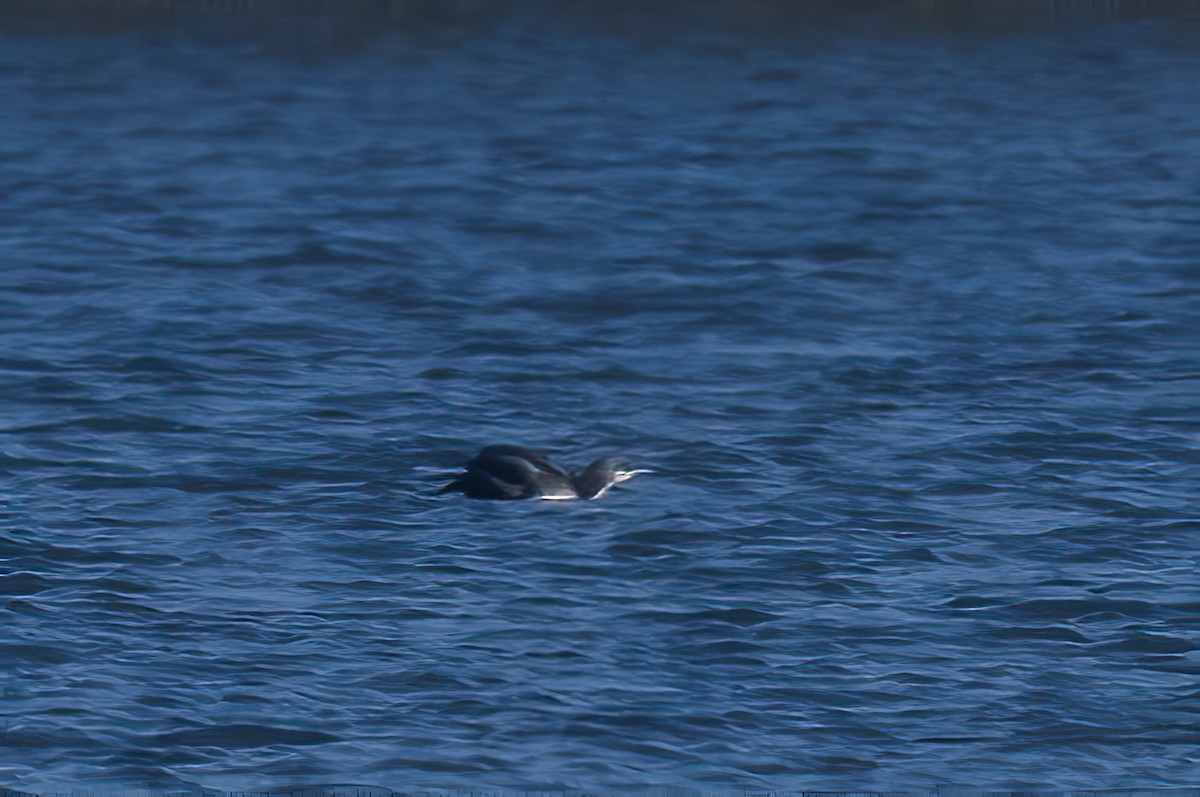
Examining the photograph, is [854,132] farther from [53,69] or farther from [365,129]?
[53,69]

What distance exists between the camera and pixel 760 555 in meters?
11.7

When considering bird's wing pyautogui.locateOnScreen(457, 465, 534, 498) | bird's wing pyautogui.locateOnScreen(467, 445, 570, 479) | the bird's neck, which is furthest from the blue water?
bird's wing pyautogui.locateOnScreen(467, 445, 570, 479)

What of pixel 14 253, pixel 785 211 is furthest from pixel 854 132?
pixel 14 253

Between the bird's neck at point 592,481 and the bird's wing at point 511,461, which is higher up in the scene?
the bird's wing at point 511,461

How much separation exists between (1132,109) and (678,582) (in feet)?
40.1

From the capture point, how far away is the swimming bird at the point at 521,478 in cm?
1252

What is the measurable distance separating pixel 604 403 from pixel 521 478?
6.48ft

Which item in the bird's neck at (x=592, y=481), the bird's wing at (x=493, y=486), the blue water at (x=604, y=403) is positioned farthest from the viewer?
the bird's neck at (x=592, y=481)

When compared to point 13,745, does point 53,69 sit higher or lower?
higher

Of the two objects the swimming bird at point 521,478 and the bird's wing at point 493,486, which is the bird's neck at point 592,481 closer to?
the swimming bird at point 521,478

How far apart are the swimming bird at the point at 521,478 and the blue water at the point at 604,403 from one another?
0.16 m

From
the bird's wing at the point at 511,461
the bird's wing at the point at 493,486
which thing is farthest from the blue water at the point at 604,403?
the bird's wing at the point at 511,461

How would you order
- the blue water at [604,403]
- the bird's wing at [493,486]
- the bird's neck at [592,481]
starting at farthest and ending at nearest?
the bird's neck at [592,481]
the bird's wing at [493,486]
the blue water at [604,403]

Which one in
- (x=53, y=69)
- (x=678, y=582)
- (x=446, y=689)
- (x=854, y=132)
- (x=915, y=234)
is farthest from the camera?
(x=53, y=69)
